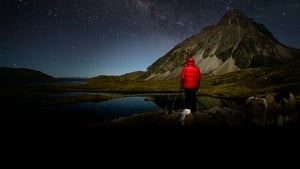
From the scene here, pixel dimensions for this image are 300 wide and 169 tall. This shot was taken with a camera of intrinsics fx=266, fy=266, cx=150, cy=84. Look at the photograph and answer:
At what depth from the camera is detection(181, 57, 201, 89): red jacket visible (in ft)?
63.2

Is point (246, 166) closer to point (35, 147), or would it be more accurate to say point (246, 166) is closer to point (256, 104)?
point (35, 147)

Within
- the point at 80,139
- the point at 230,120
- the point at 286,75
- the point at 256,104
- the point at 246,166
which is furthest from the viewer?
the point at 286,75

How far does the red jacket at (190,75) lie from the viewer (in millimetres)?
19266

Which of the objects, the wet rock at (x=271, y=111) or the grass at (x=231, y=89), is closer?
the wet rock at (x=271, y=111)

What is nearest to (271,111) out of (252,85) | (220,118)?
(220,118)

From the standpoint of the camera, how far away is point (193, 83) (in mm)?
19562

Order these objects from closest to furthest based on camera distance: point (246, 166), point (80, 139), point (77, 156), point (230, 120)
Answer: point (246, 166) → point (77, 156) → point (80, 139) → point (230, 120)

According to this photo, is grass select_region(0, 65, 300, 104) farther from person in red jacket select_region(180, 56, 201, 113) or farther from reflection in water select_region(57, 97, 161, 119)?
person in red jacket select_region(180, 56, 201, 113)

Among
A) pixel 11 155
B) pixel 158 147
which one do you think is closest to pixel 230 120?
pixel 158 147

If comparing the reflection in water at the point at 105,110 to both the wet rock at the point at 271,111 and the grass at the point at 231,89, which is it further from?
the wet rock at the point at 271,111

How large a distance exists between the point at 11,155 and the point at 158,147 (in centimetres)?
611

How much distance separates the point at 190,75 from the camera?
1941 centimetres

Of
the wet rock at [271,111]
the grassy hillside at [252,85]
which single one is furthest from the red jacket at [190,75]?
the grassy hillside at [252,85]

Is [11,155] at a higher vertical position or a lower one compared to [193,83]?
lower
